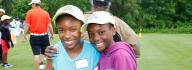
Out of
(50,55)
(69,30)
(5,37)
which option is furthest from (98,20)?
(5,37)

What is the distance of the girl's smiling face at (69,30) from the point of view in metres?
3.38

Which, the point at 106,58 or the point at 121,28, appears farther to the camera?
the point at 121,28

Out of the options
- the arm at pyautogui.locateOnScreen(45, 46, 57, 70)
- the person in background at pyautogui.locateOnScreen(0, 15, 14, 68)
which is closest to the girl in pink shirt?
the arm at pyautogui.locateOnScreen(45, 46, 57, 70)

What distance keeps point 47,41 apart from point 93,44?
8147 millimetres

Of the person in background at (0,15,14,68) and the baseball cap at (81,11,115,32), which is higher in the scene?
the baseball cap at (81,11,115,32)

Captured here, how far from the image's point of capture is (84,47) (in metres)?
3.49

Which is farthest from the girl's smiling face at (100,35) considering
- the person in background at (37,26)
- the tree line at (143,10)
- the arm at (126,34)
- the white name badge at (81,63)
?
the tree line at (143,10)

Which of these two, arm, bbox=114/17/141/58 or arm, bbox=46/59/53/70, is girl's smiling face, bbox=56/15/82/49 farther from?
arm, bbox=114/17/141/58

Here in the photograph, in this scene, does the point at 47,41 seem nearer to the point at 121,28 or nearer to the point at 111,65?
the point at 121,28

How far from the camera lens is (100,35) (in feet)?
11.1

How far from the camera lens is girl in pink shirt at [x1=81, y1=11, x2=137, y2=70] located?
3.26 meters

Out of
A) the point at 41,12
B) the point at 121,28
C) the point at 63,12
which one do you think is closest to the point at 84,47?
the point at 63,12

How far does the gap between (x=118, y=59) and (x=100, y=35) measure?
0.79 feet

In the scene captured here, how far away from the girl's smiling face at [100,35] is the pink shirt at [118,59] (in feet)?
0.14
